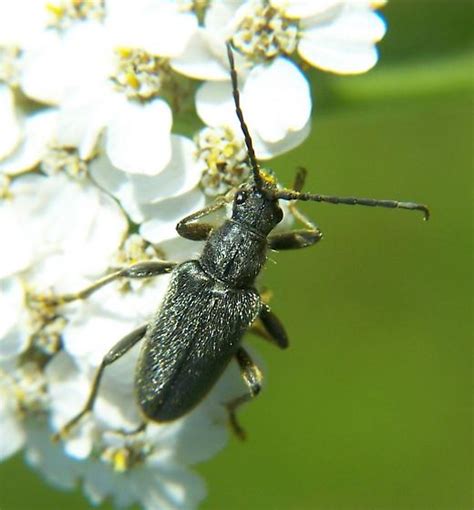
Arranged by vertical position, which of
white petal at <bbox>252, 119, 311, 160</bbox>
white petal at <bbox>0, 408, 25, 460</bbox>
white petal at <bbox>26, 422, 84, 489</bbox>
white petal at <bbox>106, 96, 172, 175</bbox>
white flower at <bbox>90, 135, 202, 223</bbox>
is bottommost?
white petal at <bbox>26, 422, 84, 489</bbox>

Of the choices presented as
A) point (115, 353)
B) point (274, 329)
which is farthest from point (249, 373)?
point (115, 353)

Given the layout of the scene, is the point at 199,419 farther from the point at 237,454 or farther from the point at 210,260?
the point at 237,454

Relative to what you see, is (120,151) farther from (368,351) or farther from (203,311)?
(368,351)

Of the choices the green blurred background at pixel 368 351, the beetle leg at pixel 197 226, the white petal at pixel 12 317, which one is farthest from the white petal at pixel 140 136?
the green blurred background at pixel 368 351

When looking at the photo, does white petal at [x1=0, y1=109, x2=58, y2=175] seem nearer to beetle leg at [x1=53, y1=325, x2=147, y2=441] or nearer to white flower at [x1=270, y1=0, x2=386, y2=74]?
beetle leg at [x1=53, y1=325, x2=147, y2=441]

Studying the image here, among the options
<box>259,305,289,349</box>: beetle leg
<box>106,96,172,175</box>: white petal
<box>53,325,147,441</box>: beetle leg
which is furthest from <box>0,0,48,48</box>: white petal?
<box>259,305,289,349</box>: beetle leg
